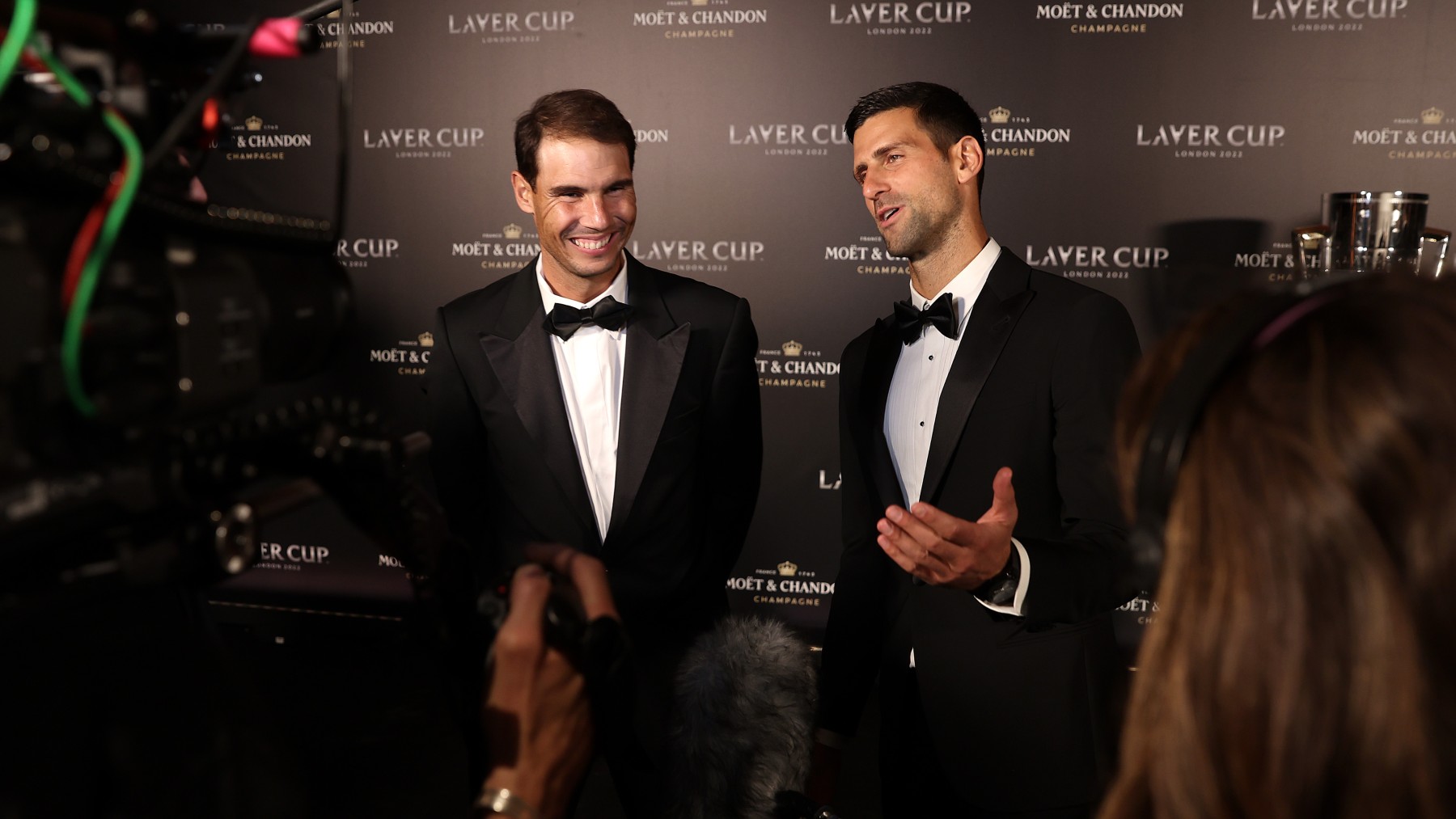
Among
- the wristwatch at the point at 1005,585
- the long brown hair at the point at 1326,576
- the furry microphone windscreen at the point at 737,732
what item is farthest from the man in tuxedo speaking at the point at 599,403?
the long brown hair at the point at 1326,576

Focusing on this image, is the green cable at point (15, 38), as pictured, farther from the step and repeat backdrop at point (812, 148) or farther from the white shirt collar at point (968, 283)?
the step and repeat backdrop at point (812, 148)

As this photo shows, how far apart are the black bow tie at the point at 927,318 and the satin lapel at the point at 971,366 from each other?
8 cm

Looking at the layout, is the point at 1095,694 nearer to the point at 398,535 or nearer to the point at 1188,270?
the point at 398,535

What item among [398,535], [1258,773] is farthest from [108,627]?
[1258,773]

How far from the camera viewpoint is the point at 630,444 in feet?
6.82

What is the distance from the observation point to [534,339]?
2170 mm

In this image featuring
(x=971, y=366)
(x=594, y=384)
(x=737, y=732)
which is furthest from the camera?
(x=594, y=384)

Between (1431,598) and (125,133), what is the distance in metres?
0.80

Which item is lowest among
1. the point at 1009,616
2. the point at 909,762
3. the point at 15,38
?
the point at 909,762

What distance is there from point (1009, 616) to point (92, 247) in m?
1.56

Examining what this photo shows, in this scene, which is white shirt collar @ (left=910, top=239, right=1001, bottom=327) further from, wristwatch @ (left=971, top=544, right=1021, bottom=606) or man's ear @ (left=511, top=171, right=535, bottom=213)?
man's ear @ (left=511, top=171, right=535, bottom=213)

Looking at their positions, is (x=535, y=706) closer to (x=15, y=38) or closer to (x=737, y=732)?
(x=737, y=732)

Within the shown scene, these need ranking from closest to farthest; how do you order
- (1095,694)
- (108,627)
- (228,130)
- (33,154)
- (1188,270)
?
(33,154), (108,627), (228,130), (1095,694), (1188,270)

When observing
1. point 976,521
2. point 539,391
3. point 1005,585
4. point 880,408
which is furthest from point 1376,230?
point 539,391
